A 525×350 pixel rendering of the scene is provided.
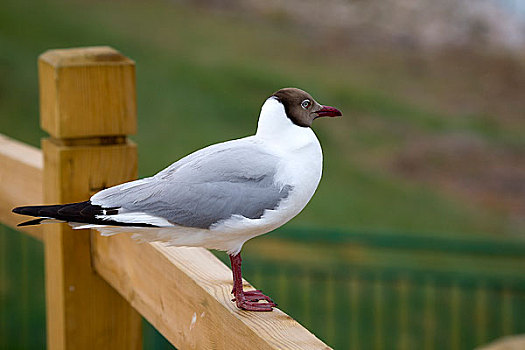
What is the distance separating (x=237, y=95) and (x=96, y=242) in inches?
212

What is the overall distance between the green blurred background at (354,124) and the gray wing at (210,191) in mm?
2429

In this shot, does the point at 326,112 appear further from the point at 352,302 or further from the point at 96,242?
the point at 352,302

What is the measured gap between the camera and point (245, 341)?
127 cm

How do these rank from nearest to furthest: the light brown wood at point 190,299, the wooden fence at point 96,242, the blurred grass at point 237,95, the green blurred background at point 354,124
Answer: the light brown wood at point 190,299
the wooden fence at point 96,242
the green blurred background at point 354,124
the blurred grass at point 237,95

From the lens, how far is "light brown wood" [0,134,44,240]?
1970mm

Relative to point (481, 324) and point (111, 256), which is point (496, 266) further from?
point (111, 256)

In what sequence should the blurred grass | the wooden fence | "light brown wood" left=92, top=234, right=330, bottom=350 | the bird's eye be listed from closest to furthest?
"light brown wood" left=92, top=234, right=330, bottom=350, the bird's eye, the wooden fence, the blurred grass

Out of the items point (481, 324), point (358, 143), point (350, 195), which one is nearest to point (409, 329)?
point (481, 324)

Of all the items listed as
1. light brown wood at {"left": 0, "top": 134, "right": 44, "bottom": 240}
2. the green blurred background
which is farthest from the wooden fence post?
the green blurred background

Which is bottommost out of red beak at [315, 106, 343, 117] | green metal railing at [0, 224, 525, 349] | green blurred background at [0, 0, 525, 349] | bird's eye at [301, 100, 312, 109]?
green metal railing at [0, 224, 525, 349]

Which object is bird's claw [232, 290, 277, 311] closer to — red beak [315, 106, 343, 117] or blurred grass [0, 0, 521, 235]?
red beak [315, 106, 343, 117]

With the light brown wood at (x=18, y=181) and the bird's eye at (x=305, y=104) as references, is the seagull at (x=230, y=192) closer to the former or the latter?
the bird's eye at (x=305, y=104)

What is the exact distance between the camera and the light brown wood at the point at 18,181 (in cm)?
197

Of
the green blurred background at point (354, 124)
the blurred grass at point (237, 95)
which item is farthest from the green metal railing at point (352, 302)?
the blurred grass at point (237, 95)
